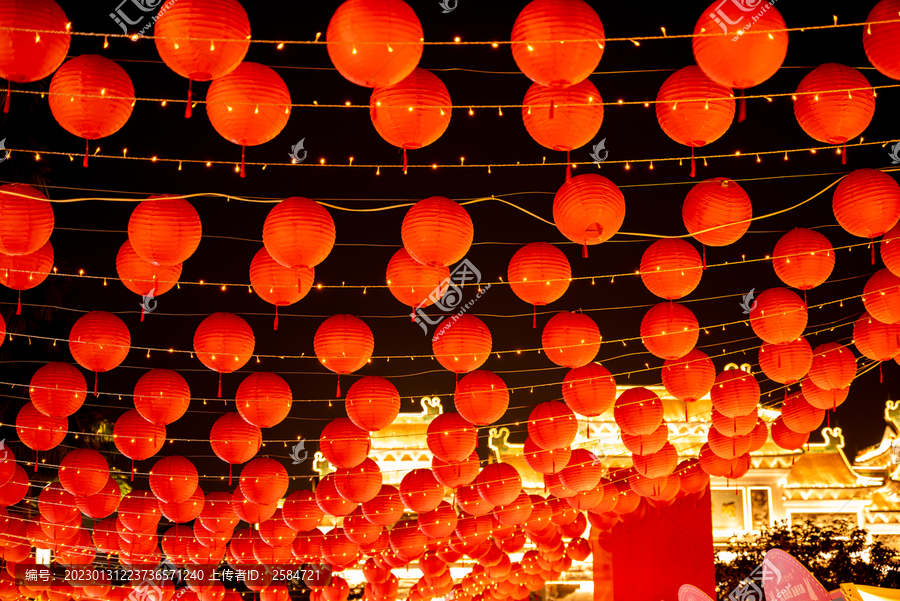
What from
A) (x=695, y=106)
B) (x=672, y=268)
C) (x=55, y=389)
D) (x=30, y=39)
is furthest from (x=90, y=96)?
(x=672, y=268)

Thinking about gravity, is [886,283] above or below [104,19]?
below

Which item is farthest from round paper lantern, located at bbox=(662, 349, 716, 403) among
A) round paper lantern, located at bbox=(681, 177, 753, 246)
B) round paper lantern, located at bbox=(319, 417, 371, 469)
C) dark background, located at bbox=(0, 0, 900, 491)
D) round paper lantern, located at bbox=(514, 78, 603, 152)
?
round paper lantern, located at bbox=(514, 78, 603, 152)

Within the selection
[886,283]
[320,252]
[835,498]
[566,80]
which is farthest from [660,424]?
[835,498]

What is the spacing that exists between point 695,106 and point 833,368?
3.10 meters

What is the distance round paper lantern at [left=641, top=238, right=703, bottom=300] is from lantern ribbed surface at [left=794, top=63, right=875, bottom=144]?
118 cm

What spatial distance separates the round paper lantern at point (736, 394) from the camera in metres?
6.33

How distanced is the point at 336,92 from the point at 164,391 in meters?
3.05

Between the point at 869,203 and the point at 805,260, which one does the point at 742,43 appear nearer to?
the point at 869,203

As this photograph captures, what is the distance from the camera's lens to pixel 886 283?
17.5ft

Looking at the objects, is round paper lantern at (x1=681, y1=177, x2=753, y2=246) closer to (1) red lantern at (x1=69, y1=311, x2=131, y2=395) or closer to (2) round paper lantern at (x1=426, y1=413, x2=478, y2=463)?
(2) round paper lantern at (x1=426, y1=413, x2=478, y2=463)

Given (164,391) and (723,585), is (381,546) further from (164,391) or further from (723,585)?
(723,585)

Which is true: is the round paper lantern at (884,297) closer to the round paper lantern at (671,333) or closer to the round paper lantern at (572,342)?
the round paper lantern at (671,333)

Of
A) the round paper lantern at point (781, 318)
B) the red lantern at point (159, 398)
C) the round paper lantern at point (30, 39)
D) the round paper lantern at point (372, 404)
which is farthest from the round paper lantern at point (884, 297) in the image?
the round paper lantern at point (30, 39)

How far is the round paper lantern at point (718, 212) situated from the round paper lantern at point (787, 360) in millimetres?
1602
